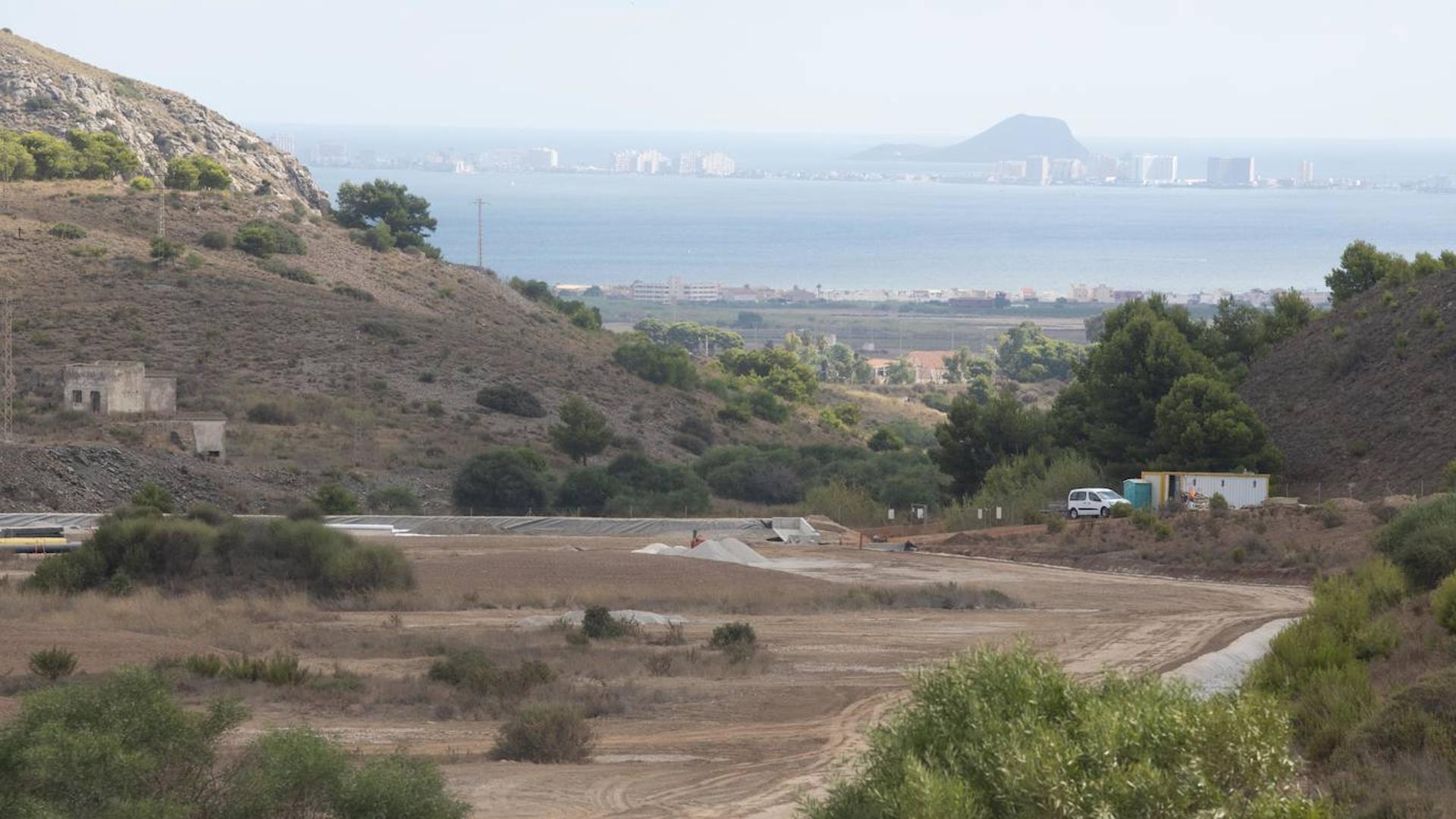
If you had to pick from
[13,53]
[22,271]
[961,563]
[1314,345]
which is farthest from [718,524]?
[13,53]

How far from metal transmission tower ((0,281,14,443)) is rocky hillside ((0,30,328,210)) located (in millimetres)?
37676

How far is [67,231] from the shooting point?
8331cm

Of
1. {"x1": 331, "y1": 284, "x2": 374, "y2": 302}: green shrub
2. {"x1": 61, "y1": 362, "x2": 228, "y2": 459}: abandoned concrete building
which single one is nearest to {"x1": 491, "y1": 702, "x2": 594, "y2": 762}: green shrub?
{"x1": 61, "y1": 362, "x2": 228, "y2": 459}: abandoned concrete building

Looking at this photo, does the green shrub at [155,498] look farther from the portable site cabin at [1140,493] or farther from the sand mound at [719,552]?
the portable site cabin at [1140,493]

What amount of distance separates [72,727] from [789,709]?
34.8ft

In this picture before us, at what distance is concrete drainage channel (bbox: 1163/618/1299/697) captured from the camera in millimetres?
22042

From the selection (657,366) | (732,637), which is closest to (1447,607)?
(732,637)

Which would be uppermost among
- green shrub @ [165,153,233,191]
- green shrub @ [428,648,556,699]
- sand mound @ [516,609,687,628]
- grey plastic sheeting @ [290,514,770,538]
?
green shrub @ [165,153,233,191]

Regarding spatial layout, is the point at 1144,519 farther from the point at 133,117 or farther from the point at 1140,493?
the point at 133,117

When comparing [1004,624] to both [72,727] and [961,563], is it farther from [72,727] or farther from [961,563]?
[72,727]

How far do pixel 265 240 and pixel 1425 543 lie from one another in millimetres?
74441

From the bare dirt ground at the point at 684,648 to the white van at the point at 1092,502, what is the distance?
18.9 feet

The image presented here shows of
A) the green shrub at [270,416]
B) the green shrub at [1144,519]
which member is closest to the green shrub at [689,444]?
the green shrub at [270,416]

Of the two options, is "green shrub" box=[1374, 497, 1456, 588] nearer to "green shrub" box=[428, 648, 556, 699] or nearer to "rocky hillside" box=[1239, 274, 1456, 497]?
"green shrub" box=[428, 648, 556, 699]
